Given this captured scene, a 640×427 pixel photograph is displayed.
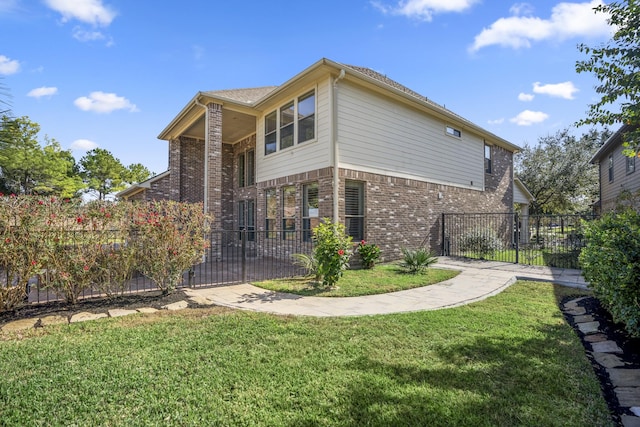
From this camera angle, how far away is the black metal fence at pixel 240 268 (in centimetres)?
536

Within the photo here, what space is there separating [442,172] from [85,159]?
38258mm

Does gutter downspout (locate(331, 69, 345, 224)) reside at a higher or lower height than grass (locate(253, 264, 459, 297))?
higher

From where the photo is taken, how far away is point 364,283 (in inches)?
262

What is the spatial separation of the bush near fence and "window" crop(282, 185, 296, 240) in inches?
167

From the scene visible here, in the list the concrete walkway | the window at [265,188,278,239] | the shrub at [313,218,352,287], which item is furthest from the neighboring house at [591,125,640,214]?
the window at [265,188,278,239]

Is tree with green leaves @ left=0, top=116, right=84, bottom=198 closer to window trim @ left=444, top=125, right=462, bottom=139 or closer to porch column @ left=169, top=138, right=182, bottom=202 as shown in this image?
porch column @ left=169, top=138, right=182, bottom=202

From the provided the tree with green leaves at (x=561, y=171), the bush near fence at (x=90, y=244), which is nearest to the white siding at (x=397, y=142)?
the bush near fence at (x=90, y=244)

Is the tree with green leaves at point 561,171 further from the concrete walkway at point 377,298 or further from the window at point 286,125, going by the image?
the window at point 286,125

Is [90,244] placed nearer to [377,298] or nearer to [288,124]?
[377,298]

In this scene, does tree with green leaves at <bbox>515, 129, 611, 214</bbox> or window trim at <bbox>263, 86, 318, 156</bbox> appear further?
tree with green leaves at <bbox>515, 129, 611, 214</bbox>

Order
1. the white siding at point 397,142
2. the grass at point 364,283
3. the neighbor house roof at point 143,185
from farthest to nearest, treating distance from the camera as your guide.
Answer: the neighbor house roof at point 143,185, the white siding at point 397,142, the grass at point 364,283

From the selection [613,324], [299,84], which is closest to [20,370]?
[613,324]

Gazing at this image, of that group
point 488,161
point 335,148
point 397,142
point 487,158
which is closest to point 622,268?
point 335,148

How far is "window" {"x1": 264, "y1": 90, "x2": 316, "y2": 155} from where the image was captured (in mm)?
9133
